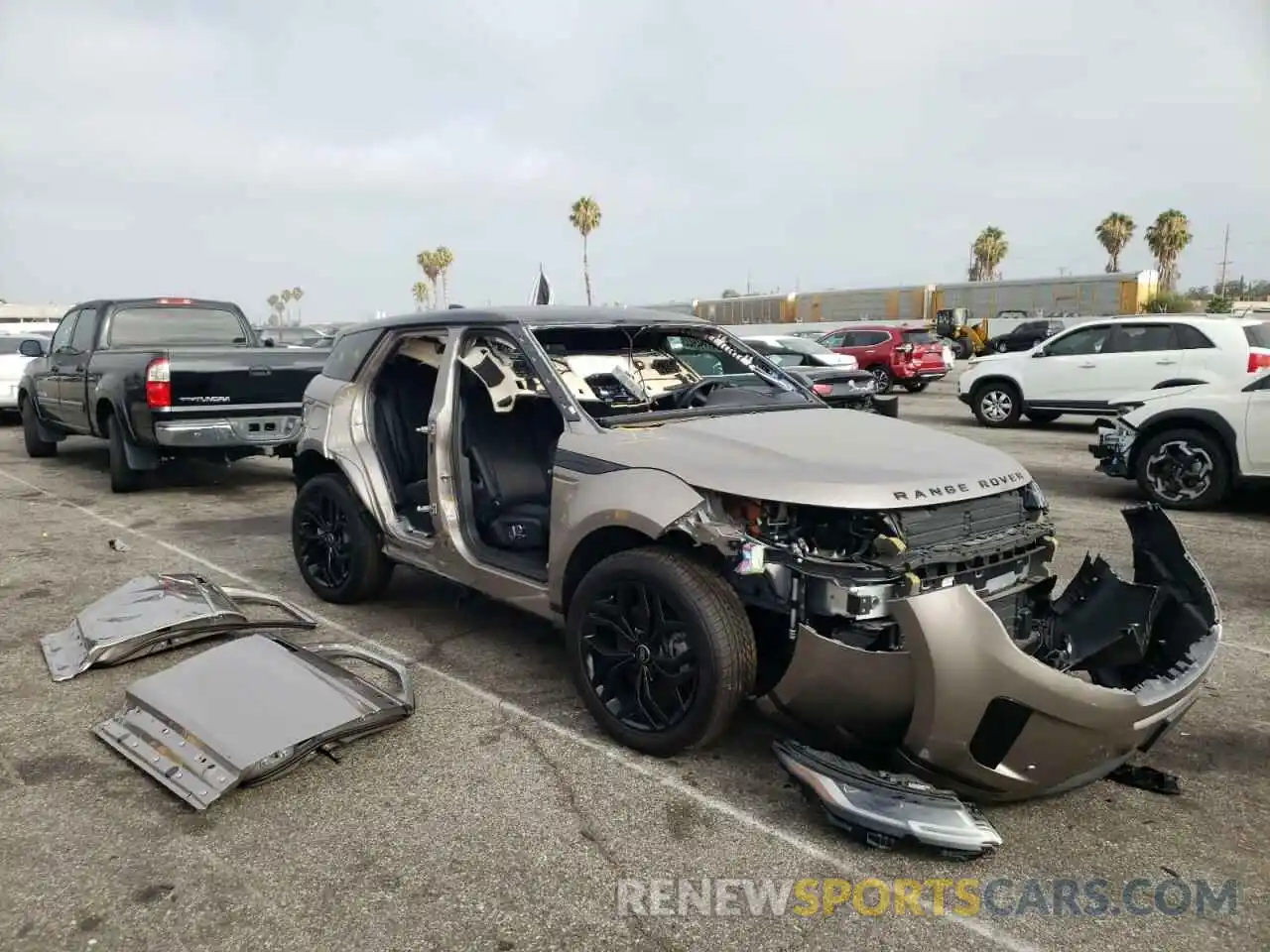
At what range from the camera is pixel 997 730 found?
9.17ft

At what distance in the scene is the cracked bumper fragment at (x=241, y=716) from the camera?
10.6 feet

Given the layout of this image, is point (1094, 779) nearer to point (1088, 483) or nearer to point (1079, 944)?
point (1079, 944)

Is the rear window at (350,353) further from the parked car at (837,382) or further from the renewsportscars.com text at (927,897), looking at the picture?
the parked car at (837,382)

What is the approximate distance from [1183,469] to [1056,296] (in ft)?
129

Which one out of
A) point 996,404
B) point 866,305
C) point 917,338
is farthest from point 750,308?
point 996,404

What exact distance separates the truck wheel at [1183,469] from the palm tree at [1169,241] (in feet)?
183

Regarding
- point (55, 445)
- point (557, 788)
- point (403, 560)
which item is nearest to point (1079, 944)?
point (557, 788)

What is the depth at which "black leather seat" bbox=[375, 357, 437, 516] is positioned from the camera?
17.2 ft

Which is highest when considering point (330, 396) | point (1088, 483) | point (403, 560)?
point (330, 396)

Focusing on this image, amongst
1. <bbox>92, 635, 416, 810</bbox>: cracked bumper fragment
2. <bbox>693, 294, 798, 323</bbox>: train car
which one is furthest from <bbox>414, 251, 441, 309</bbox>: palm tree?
<bbox>92, 635, 416, 810</bbox>: cracked bumper fragment

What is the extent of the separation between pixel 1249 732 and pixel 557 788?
2846mm

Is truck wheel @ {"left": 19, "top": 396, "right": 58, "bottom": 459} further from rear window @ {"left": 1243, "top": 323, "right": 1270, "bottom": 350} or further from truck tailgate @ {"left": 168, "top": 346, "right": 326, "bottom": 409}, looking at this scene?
rear window @ {"left": 1243, "top": 323, "right": 1270, "bottom": 350}

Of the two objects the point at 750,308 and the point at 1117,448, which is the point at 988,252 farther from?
the point at 1117,448

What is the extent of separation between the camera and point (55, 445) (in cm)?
1186
